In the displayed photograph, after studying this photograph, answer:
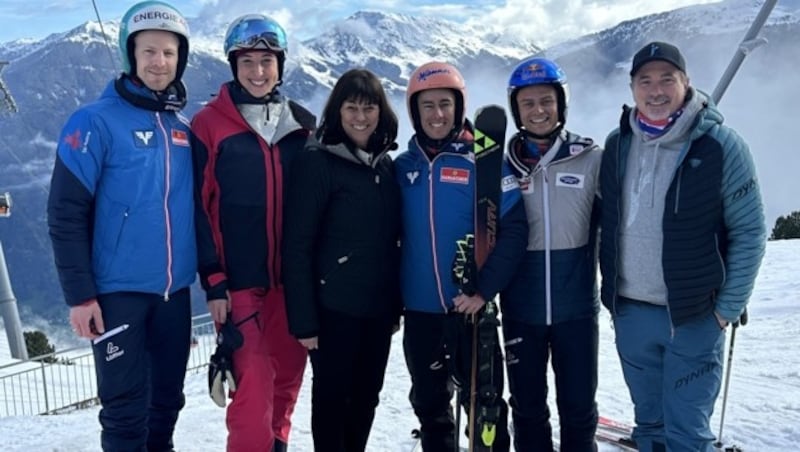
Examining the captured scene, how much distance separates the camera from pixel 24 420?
17.8 ft

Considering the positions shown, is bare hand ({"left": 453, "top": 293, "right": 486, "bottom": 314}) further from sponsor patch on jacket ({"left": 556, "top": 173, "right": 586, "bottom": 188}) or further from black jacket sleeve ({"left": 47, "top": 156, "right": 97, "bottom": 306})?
black jacket sleeve ({"left": 47, "top": 156, "right": 97, "bottom": 306})

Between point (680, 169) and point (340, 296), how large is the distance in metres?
1.83

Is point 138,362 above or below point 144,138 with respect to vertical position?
below

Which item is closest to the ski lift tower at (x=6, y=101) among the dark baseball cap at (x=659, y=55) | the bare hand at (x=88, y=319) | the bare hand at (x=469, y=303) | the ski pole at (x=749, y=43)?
the ski pole at (x=749, y=43)

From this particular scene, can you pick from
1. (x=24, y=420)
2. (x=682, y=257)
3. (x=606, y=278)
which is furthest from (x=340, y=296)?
(x=24, y=420)

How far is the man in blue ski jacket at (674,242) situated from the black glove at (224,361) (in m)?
2.00

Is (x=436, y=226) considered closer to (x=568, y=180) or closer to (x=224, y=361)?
(x=568, y=180)

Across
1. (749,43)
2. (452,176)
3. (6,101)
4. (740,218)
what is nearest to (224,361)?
(452,176)

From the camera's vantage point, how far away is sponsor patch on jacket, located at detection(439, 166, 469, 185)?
3502mm

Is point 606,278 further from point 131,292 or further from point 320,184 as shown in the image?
point 131,292

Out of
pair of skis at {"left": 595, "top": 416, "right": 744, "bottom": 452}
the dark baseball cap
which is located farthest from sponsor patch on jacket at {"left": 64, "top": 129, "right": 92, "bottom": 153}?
pair of skis at {"left": 595, "top": 416, "right": 744, "bottom": 452}

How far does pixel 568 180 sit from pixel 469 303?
33.3 inches

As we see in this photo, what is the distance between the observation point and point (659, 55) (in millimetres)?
3100

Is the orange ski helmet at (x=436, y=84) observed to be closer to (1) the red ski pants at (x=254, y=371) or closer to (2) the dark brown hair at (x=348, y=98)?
(2) the dark brown hair at (x=348, y=98)
